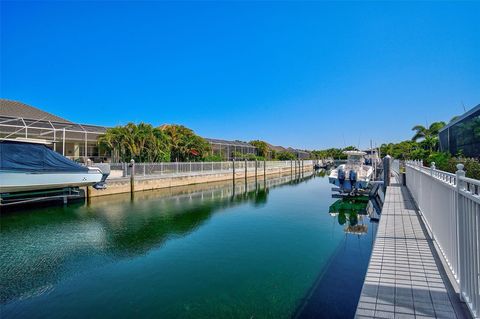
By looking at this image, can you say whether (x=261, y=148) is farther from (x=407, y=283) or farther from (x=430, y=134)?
(x=407, y=283)

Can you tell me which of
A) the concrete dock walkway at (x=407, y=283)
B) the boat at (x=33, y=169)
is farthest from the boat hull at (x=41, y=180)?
the concrete dock walkway at (x=407, y=283)

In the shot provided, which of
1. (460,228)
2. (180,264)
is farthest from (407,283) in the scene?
(180,264)

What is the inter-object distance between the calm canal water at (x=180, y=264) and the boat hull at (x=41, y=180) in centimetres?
113

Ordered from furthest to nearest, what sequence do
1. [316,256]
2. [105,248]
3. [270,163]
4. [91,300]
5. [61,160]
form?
[270,163] → [61,160] → [105,248] → [316,256] → [91,300]

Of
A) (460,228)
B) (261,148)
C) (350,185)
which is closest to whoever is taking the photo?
(460,228)

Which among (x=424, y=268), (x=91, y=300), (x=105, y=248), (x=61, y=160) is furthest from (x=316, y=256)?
(x=61, y=160)

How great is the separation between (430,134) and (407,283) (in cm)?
4386

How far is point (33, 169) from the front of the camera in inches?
477

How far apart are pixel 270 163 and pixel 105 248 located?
116 ft

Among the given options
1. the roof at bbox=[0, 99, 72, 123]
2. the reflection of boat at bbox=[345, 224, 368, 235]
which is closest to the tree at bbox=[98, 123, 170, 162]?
the roof at bbox=[0, 99, 72, 123]

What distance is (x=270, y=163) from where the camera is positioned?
4231 cm

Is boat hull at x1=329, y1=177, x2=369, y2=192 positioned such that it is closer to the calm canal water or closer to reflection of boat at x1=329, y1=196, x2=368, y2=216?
reflection of boat at x1=329, y1=196, x2=368, y2=216

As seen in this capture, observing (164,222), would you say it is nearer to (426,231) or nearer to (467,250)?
(426,231)

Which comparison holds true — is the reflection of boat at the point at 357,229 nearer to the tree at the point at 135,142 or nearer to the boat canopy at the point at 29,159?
the boat canopy at the point at 29,159
